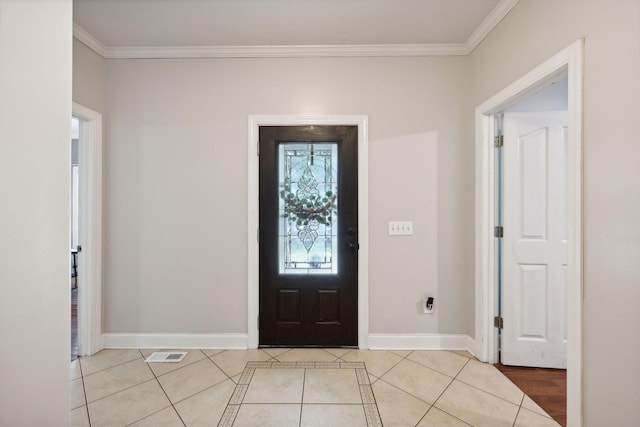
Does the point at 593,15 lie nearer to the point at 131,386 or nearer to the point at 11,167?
the point at 11,167

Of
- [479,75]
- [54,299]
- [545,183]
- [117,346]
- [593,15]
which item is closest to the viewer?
[54,299]

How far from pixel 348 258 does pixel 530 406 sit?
5.06 ft

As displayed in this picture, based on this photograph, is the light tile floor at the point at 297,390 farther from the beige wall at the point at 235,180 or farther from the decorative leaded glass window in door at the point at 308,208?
the decorative leaded glass window in door at the point at 308,208

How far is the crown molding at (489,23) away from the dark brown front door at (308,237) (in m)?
1.19

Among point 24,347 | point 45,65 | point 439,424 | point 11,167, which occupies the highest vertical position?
point 45,65

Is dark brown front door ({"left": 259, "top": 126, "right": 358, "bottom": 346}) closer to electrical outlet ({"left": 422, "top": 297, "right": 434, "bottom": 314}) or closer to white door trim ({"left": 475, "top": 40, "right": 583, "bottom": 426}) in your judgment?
electrical outlet ({"left": 422, "top": 297, "right": 434, "bottom": 314})

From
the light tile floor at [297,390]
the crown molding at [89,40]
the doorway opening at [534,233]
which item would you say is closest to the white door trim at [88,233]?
the light tile floor at [297,390]

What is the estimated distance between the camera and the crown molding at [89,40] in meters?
2.26

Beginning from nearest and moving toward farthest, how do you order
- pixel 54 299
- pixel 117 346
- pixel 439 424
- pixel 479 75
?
pixel 54 299, pixel 439 424, pixel 479 75, pixel 117 346

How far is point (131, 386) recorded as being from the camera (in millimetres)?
2023

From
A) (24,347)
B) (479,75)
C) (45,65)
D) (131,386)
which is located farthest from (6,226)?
(479,75)

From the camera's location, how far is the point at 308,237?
2596mm

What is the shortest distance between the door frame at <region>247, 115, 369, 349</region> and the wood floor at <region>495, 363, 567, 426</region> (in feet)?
3.68

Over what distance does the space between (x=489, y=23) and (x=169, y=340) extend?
3.67m
